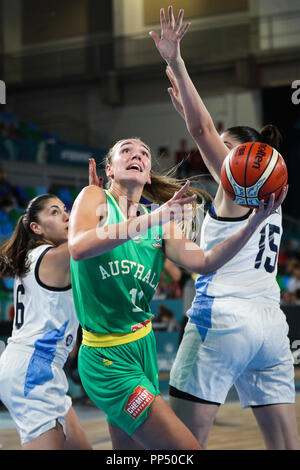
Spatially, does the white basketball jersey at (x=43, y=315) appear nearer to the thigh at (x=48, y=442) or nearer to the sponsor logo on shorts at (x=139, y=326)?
the thigh at (x=48, y=442)

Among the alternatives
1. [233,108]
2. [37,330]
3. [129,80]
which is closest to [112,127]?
[129,80]

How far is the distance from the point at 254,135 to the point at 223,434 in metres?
3.24

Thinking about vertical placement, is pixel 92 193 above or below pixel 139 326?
above

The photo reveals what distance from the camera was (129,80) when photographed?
50.8ft

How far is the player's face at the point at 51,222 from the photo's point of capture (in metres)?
3.35

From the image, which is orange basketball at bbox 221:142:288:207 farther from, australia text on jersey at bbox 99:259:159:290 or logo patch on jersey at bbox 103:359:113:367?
logo patch on jersey at bbox 103:359:113:367

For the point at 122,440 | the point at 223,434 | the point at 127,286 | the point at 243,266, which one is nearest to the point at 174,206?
the point at 127,286

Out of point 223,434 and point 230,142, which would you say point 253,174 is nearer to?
point 230,142

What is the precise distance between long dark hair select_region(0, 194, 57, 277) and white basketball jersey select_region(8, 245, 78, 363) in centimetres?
6

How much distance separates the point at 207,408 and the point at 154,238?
700 mm

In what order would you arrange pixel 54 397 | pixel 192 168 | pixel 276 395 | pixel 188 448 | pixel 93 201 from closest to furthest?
pixel 188 448, pixel 93 201, pixel 276 395, pixel 54 397, pixel 192 168

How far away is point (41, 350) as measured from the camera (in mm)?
3119

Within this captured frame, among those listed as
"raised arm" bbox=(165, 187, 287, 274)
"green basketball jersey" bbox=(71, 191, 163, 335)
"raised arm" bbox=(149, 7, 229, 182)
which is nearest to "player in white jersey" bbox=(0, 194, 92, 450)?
"green basketball jersey" bbox=(71, 191, 163, 335)

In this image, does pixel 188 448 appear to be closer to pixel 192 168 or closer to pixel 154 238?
pixel 154 238
